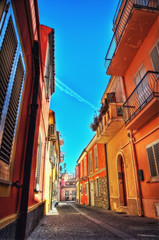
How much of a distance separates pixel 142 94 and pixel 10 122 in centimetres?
550

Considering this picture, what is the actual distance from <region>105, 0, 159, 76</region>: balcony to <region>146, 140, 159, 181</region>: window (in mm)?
4623

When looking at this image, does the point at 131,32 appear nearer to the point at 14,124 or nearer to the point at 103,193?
the point at 14,124

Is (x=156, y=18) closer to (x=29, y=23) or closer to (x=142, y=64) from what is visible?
(x=142, y=64)

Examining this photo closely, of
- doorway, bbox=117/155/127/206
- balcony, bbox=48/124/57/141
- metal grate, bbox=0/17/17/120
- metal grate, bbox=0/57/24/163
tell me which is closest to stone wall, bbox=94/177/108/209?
doorway, bbox=117/155/127/206

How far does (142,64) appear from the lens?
7.45 meters

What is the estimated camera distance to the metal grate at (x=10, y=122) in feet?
7.14

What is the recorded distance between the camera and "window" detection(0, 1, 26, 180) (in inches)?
78.5

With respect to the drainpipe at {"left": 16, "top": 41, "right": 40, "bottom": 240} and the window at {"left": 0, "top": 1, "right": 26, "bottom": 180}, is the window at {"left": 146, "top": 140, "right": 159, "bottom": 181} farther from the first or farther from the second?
the window at {"left": 0, "top": 1, "right": 26, "bottom": 180}

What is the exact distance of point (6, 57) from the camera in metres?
2.14

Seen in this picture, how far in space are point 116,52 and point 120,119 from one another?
3543 millimetres

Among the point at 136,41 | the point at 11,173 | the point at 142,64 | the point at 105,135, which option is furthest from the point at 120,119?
the point at 11,173

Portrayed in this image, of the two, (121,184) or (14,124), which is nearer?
(14,124)

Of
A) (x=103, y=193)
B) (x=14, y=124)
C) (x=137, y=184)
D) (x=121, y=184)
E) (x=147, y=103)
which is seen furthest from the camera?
(x=103, y=193)

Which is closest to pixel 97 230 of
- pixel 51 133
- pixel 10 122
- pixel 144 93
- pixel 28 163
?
pixel 28 163
